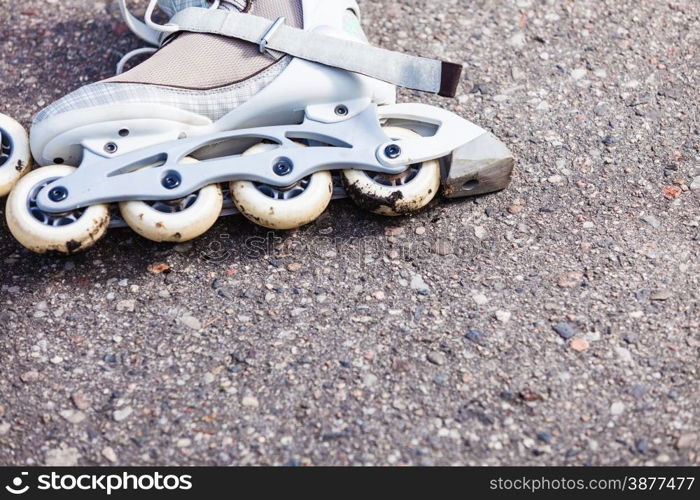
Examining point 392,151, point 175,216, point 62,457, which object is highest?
point 392,151

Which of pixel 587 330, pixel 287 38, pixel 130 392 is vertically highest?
pixel 287 38

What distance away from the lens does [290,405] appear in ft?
5.65

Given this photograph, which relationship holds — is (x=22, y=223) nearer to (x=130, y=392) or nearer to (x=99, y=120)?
(x=99, y=120)

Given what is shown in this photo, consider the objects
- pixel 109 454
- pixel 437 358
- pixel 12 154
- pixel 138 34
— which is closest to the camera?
pixel 109 454

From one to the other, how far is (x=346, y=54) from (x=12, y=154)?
2.70 feet

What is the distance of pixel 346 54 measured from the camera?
2.04 m

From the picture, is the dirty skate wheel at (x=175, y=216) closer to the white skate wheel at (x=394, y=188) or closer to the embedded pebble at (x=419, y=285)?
the white skate wheel at (x=394, y=188)

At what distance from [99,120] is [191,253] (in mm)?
368

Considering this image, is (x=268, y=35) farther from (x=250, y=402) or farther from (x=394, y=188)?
(x=250, y=402)

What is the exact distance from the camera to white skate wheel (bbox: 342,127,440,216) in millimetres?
1966

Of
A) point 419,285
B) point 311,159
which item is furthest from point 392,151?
point 419,285

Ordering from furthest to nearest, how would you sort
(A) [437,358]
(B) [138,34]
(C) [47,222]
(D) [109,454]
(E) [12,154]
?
1. (B) [138,34]
2. (E) [12,154]
3. (C) [47,222]
4. (A) [437,358]
5. (D) [109,454]

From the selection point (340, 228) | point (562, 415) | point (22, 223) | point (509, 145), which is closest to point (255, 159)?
point (340, 228)
